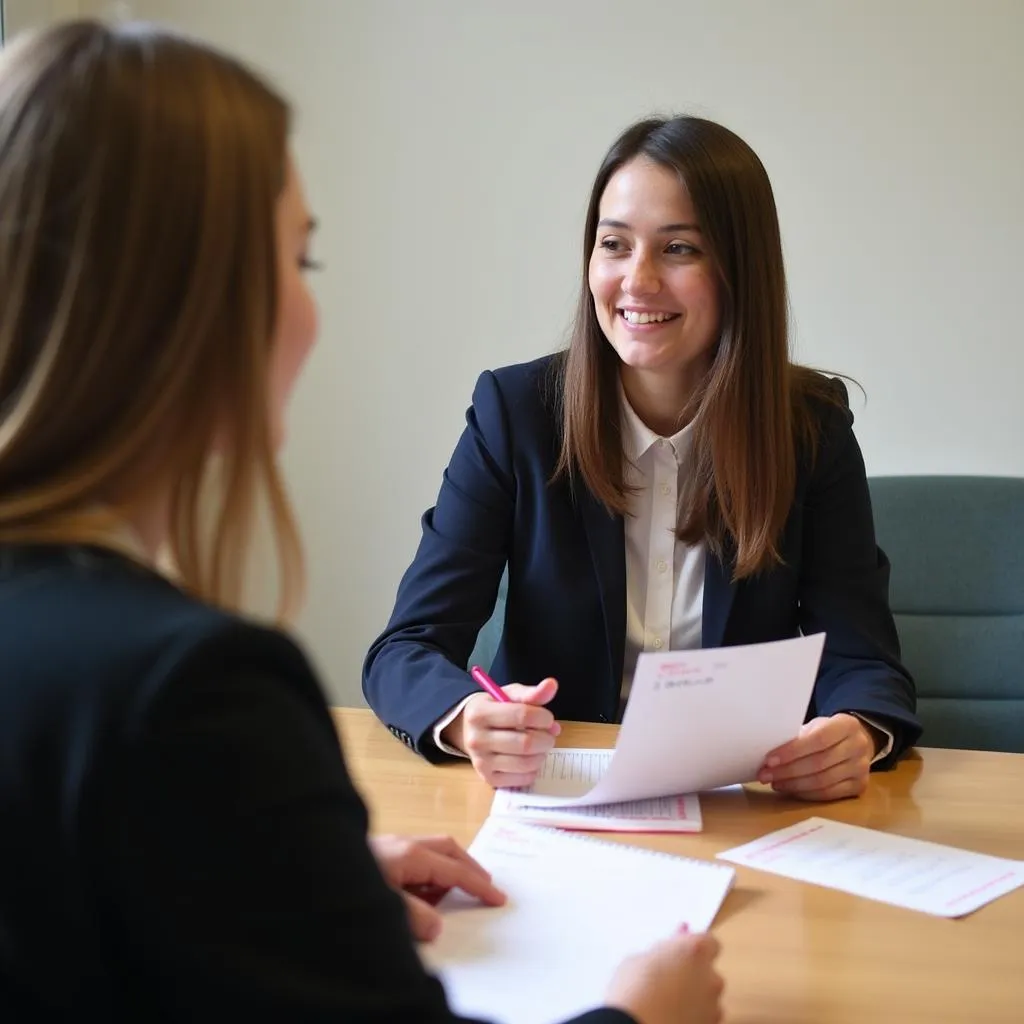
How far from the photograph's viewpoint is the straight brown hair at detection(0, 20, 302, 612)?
590 millimetres

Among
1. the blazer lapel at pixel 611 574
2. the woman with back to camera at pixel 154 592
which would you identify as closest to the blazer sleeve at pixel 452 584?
the blazer lapel at pixel 611 574

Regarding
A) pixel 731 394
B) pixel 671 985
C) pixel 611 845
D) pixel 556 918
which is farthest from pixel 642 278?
pixel 671 985

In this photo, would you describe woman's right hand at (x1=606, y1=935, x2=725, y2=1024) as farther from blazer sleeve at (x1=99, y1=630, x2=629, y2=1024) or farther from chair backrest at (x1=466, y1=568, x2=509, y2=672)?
chair backrest at (x1=466, y1=568, x2=509, y2=672)

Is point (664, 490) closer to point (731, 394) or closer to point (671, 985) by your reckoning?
Result: point (731, 394)

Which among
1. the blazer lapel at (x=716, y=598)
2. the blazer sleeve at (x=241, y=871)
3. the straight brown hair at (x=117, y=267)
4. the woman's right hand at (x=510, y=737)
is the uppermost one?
the straight brown hair at (x=117, y=267)

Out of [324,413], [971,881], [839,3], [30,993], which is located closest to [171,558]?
[30,993]

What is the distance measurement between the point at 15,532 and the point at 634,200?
1200 mm

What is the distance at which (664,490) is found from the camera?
1694 mm

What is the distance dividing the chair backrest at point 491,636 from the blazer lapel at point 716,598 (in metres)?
0.32

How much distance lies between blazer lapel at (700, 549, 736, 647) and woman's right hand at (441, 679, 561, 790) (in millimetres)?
417

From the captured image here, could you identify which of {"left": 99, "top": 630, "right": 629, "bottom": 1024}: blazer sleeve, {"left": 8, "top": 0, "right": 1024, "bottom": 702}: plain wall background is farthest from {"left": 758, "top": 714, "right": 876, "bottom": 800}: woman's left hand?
{"left": 8, "top": 0, "right": 1024, "bottom": 702}: plain wall background

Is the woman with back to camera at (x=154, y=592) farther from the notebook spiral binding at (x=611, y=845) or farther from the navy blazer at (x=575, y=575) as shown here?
the navy blazer at (x=575, y=575)

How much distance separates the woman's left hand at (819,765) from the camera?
125 centimetres

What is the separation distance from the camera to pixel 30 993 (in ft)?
1.73
